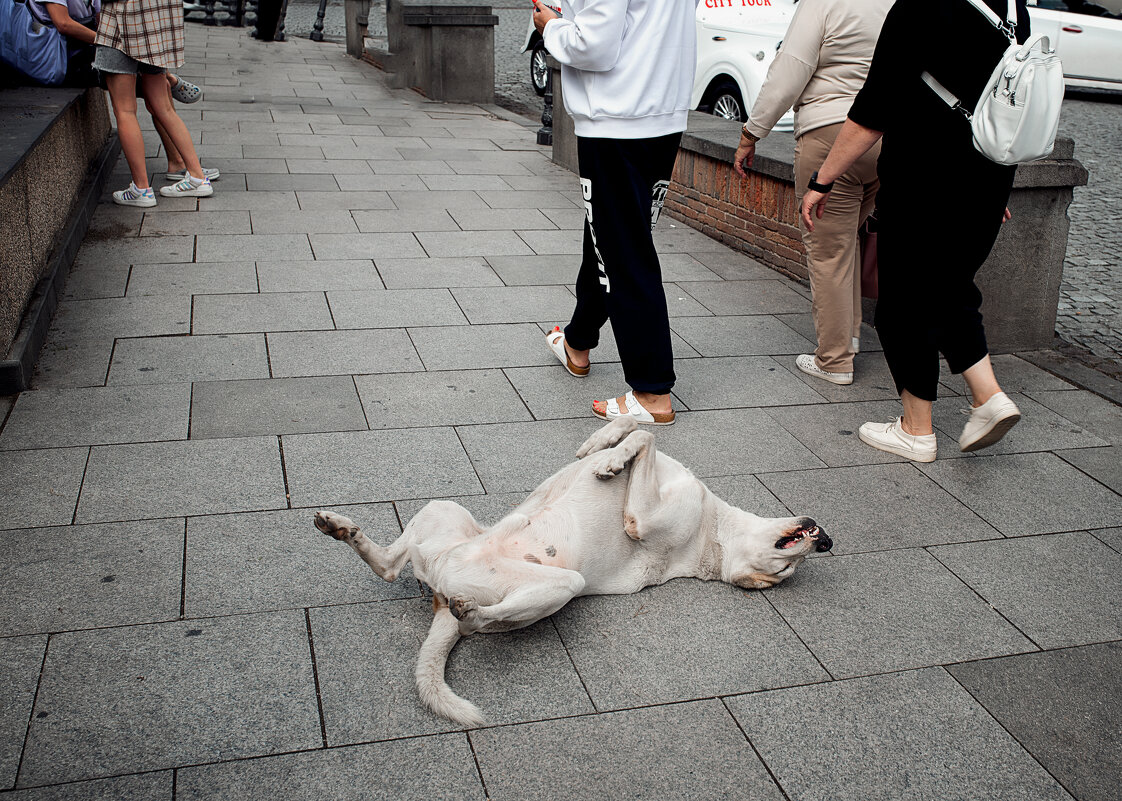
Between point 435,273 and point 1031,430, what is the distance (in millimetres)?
3656

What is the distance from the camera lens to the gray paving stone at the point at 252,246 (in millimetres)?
6473

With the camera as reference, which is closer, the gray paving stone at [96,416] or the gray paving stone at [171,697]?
the gray paving stone at [171,697]

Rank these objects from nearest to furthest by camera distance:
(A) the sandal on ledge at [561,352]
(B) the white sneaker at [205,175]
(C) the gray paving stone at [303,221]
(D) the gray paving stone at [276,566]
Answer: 1. (D) the gray paving stone at [276,566]
2. (A) the sandal on ledge at [561,352]
3. (C) the gray paving stone at [303,221]
4. (B) the white sneaker at [205,175]

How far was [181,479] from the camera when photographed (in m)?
3.70

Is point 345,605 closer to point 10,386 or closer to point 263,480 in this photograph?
point 263,480

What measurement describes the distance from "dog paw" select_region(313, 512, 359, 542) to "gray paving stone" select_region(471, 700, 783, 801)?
739mm

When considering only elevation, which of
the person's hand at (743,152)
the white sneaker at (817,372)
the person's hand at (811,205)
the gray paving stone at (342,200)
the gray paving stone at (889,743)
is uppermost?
the person's hand at (743,152)

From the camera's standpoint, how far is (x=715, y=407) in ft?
15.4

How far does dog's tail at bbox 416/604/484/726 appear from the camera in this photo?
2549 millimetres

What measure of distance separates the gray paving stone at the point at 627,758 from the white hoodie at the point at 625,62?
8.00ft

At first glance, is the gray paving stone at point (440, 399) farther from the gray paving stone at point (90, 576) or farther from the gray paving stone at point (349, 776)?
the gray paving stone at point (349, 776)

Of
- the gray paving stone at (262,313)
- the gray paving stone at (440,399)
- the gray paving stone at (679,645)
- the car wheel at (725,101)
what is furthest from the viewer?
the car wheel at (725,101)

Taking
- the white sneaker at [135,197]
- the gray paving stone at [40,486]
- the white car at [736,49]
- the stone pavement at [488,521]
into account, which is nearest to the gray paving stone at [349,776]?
the stone pavement at [488,521]

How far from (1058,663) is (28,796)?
285 centimetres
